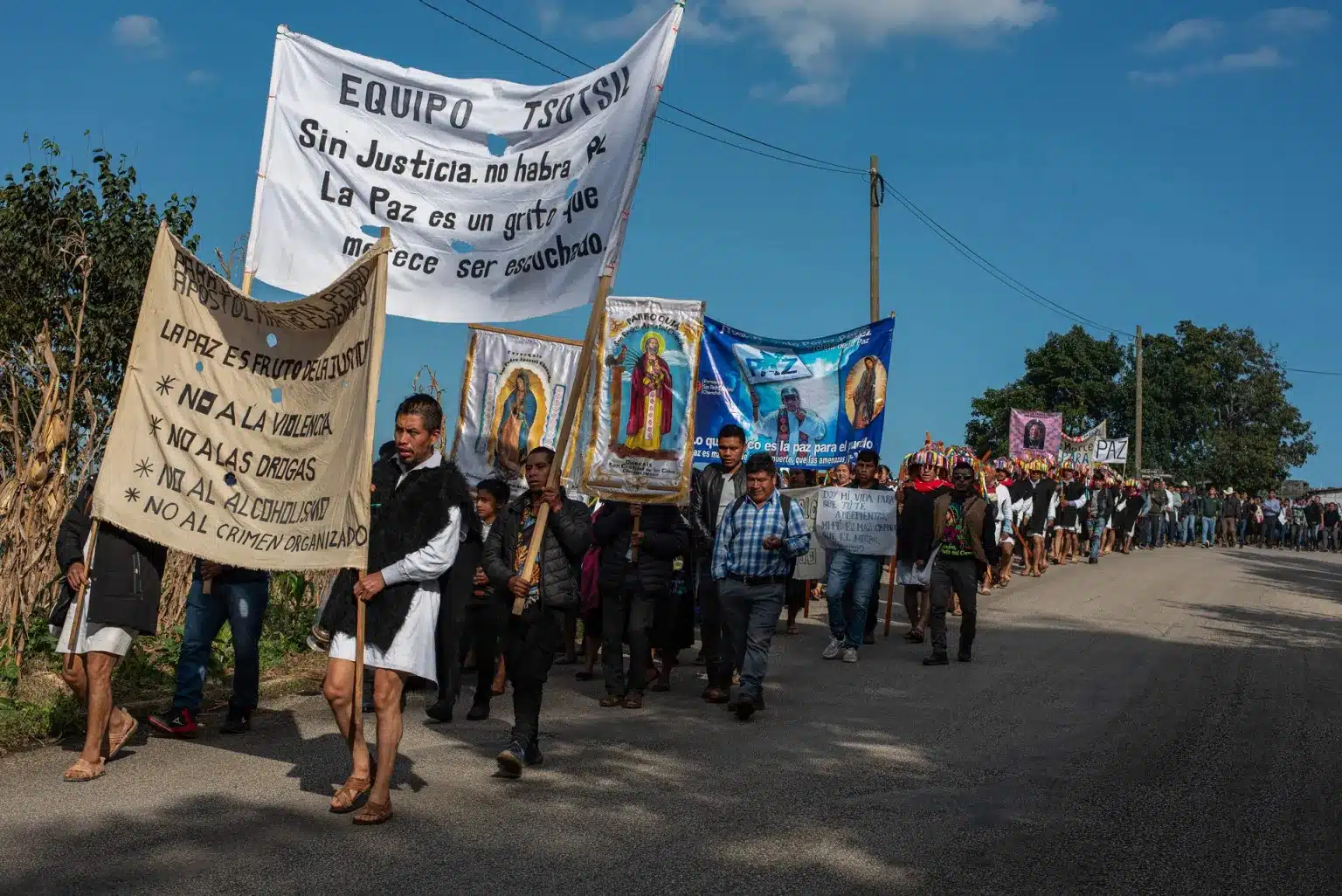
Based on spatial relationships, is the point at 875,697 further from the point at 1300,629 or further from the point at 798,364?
the point at 1300,629

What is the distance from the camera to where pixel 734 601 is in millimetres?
9578

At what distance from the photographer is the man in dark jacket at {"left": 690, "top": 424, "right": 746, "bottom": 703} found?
33.0ft

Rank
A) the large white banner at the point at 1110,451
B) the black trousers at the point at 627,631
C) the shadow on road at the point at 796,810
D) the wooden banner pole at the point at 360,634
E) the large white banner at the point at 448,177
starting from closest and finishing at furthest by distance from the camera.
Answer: the shadow on road at the point at 796,810
the wooden banner pole at the point at 360,634
the large white banner at the point at 448,177
the black trousers at the point at 627,631
the large white banner at the point at 1110,451

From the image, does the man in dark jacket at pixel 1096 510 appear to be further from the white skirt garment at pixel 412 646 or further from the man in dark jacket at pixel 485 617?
the white skirt garment at pixel 412 646

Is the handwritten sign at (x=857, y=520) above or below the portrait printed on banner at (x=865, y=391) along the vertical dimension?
below

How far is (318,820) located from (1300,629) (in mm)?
13288

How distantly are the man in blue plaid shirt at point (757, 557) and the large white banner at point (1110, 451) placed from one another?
109ft

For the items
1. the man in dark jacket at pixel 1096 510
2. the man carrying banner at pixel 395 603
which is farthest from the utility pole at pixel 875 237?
the man carrying banner at pixel 395 603

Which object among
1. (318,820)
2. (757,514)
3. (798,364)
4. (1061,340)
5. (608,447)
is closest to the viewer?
(318,820)

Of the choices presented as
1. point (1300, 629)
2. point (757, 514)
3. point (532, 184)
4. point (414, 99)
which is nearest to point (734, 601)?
point (757, 514)

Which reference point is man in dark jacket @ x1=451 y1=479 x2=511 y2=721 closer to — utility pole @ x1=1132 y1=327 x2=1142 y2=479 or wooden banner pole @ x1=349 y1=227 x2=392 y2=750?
wooden banner pole @ x1=349 y1=227 x2=392 y2=750

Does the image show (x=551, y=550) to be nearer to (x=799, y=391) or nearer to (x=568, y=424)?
(x=568, y=424)

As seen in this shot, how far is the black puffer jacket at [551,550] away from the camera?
24.9 feet

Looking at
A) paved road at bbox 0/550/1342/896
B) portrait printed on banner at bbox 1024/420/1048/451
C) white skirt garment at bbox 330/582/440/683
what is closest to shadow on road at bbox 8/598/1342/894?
paved road at bbox 0/550/1342/896
